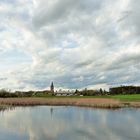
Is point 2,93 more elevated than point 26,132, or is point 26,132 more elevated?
point 2,93

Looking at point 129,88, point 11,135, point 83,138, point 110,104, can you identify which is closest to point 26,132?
point 11,135

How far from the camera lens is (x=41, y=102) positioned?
52000mm

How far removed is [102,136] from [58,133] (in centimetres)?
293

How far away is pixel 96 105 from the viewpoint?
44219 mm

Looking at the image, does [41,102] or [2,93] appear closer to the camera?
[41,102]

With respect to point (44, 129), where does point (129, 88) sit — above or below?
above

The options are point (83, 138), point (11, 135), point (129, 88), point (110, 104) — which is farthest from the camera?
point (129, 88)

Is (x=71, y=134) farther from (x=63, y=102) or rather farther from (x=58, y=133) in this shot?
(x=63, y=102)

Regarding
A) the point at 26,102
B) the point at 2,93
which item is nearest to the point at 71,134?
the point at 26,102

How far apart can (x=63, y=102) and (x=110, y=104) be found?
1095 cm

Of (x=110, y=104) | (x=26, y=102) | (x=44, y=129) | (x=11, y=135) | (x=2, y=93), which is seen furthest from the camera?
(x=2, y=93)

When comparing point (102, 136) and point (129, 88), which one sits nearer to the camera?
point (102, 136)

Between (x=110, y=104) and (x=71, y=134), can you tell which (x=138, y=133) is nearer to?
(x=71, y=134)

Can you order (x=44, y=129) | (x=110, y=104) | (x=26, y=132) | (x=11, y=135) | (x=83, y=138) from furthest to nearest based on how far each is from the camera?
1. (x=110, y=104)
2. (x=44, y=129)
3. (x=26, y=132)
4. (x=11, y=135)
5. (x=83, y=138)
